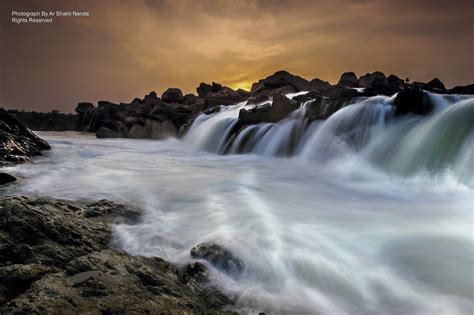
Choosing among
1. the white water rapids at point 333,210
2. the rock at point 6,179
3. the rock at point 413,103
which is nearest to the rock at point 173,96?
the white water rapids at point 333,210

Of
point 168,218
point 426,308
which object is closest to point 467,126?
point 426,308

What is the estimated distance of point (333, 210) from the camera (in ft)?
20.4

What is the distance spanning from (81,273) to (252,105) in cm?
2187

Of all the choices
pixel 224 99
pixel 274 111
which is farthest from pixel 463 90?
pixel 224 99

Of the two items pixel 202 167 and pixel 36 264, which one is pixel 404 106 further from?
pixel 36 264

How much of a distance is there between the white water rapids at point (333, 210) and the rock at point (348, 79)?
22.5 m

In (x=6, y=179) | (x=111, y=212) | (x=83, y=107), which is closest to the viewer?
(x=111, y=212)

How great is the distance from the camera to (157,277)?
3018mm

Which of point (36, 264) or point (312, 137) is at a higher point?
point (312, 137)

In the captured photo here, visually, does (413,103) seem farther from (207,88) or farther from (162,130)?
(207,88)

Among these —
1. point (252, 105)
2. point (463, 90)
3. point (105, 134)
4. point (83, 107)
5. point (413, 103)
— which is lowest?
point (105, 134)

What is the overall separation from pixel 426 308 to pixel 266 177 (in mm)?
6403

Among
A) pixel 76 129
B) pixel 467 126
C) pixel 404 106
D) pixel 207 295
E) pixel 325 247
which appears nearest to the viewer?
pixel 207 295

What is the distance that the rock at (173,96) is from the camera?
4019 cm
